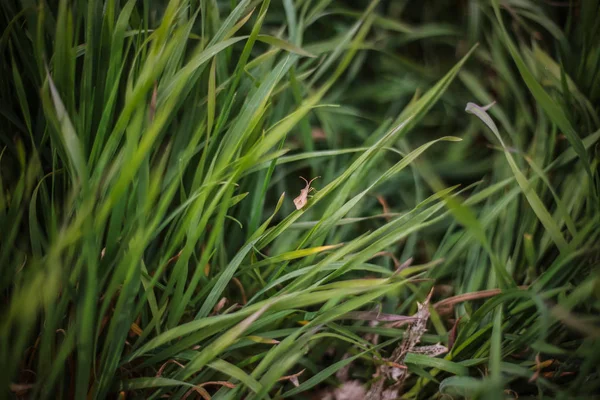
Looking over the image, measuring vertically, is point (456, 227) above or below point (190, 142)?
below

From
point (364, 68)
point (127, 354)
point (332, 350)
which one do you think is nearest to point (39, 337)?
point (127, 354)

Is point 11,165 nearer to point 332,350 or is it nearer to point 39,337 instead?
point 39,337

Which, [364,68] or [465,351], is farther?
[364,68]

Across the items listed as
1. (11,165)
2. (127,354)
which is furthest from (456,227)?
(11,165)

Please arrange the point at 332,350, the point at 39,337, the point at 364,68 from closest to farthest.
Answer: the point at 39,337
the point at 332,350
the point at 364,68

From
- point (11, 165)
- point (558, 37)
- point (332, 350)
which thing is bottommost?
point (332, 350)

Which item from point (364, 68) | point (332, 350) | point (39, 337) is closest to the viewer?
point (39, 337)
